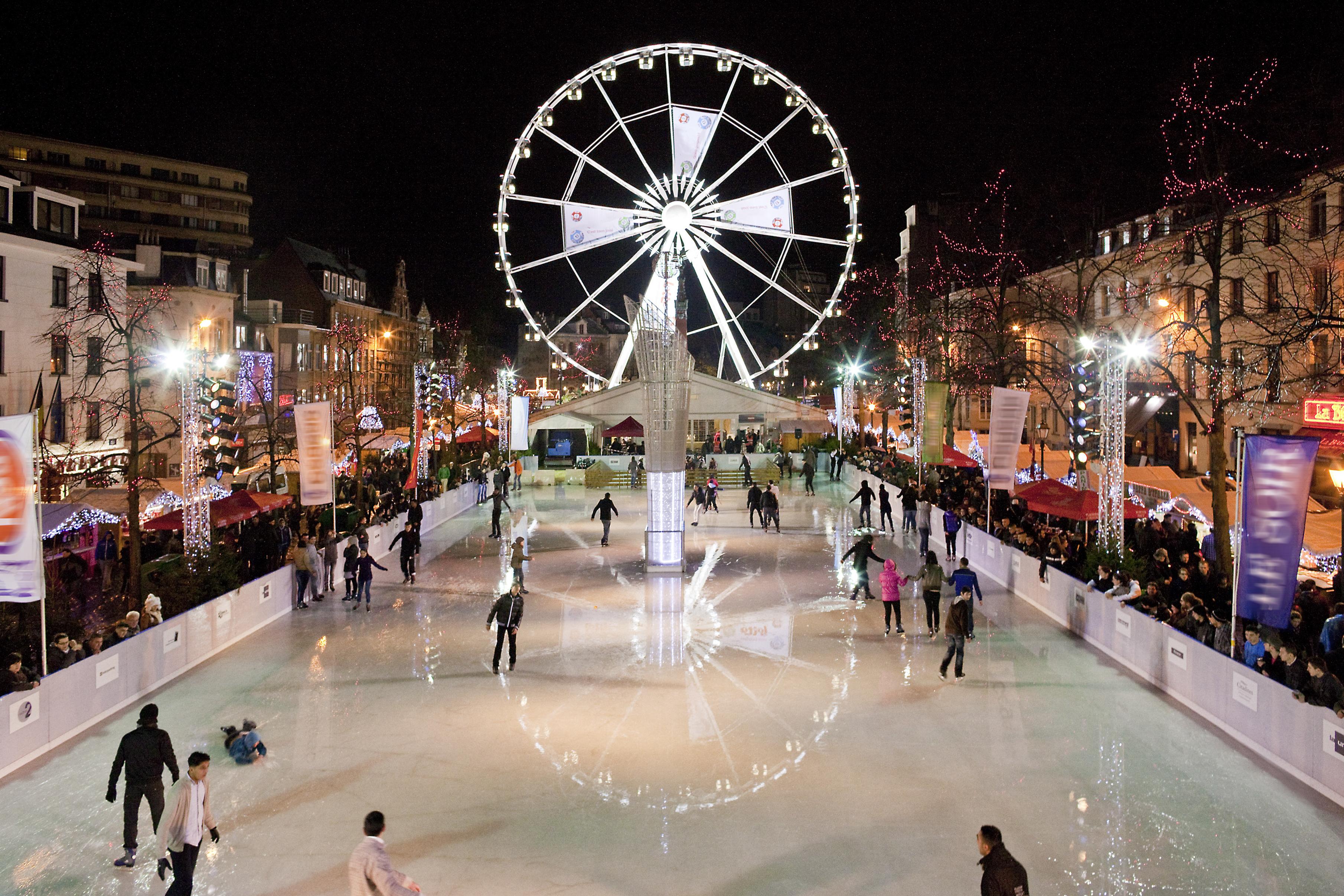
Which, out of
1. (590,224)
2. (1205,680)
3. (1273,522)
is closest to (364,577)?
(1205,680)

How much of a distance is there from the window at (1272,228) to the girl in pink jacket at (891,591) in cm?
746

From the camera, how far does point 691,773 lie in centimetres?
960

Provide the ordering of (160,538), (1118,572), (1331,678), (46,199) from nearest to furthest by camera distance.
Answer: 1. (1331,678)
2. (1118,572)
3. (160,538)
4. (46,199)

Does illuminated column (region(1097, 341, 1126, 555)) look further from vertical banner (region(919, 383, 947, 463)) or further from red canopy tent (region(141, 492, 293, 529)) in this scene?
red canopy tent (region(141, 492, 293, 529))

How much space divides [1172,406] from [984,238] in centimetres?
2366

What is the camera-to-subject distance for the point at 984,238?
196 feet

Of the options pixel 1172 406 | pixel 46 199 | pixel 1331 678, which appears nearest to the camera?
pixel 1331 678

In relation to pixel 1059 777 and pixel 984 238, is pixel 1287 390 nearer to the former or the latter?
pixel 1059 777

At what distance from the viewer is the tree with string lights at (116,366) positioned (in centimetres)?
1752

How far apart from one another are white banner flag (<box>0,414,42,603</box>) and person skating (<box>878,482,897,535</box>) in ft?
67.9

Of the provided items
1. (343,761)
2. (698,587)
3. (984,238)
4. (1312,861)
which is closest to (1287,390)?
(698,587)

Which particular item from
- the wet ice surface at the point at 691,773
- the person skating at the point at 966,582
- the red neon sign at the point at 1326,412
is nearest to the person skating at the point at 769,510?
the wet ice surface at the point at 691,773

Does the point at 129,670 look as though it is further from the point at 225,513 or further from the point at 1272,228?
the point at 1272,228

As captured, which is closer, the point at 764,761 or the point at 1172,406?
the point at 764,761
